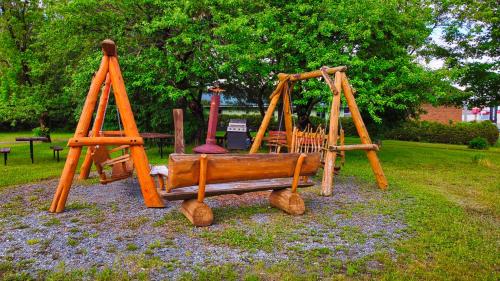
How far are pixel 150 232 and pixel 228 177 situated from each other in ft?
4.40

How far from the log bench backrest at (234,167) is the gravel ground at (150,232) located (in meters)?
0.70

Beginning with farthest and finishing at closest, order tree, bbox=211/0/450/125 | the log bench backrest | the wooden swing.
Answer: tree, bbox=211/0/450/125 < the wooden swing < the log bench backrest

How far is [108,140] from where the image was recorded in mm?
6359

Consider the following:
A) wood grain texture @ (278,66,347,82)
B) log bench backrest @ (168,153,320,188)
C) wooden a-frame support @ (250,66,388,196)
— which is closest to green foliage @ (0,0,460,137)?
wood grain texture @ (278,66,347,82)

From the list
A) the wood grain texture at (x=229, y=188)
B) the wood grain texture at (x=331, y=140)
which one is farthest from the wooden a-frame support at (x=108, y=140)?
the wood grain texture at (x=331, y=140)

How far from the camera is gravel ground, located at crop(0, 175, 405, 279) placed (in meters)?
4.26

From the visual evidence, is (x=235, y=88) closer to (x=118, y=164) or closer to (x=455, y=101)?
(x=118, y=164)

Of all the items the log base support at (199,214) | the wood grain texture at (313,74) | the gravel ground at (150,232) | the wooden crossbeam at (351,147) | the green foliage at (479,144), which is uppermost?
the wood grain texture at (313,74)

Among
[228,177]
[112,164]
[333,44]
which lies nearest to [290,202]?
[228,177]

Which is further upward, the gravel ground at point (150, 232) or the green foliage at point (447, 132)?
the green foliage at point (447, 132)

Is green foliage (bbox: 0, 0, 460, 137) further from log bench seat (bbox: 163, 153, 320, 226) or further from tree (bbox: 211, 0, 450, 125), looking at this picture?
log bench seat (bbox: 163, 153, 320, 226)

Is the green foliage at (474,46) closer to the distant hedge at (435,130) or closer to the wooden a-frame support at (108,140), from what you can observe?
the distant hedge at (435,130)

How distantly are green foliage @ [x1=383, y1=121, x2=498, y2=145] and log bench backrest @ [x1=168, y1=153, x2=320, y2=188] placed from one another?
65.1ft

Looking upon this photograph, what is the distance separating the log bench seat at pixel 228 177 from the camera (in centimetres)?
530
